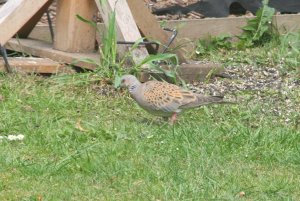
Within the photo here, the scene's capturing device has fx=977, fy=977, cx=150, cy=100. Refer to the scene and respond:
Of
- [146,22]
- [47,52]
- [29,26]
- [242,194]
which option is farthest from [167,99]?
[29,26]

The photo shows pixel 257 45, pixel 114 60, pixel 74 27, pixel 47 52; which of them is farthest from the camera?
pixel 257 45

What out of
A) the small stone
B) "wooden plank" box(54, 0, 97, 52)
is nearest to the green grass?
the small stone

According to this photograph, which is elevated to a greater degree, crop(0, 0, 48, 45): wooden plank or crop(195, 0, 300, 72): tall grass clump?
crop(0, 0, 48, 45): wooden plank

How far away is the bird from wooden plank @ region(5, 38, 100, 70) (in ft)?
3.16

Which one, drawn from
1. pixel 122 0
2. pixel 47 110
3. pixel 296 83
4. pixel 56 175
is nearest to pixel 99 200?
pixel 56 175

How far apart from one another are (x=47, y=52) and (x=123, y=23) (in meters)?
0.77

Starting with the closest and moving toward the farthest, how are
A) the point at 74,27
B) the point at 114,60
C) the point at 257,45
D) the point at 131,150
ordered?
the point at 131,150, the point at 114,60, the point at 74,27, the point at 257,45

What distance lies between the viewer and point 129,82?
25.1 feet

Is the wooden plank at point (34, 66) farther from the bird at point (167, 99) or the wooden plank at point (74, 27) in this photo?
the bird at point (167, 99)

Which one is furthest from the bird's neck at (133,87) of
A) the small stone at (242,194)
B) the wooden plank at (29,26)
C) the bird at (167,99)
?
the small stone at (242,194)

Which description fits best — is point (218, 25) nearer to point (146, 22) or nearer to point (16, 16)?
point (146, 22)

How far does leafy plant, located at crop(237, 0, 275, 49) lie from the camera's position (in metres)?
9.95

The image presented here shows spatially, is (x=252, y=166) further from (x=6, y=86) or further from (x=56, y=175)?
(x=6, y=86)

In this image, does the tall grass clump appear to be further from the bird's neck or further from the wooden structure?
the bird's neck
